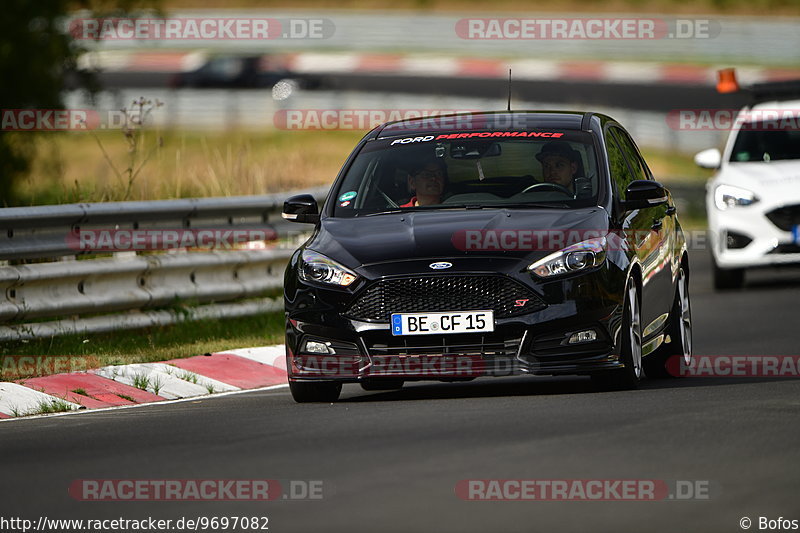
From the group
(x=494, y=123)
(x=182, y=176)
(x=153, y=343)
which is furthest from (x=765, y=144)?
(x=153, y=343)

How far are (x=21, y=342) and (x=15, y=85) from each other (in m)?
13.5

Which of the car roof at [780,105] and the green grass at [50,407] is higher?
the car roof at [780,105]

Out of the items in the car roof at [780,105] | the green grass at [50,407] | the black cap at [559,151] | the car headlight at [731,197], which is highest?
the car roof at [780,105]

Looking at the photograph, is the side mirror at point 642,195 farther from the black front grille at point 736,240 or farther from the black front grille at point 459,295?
the black front grille at point 736,240

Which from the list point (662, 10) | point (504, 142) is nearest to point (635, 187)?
point (504, 142)

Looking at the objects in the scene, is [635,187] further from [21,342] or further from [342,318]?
[21,342]

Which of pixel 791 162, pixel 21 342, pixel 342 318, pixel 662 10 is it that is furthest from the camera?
pixel 662 10

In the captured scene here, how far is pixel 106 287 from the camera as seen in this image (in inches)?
501

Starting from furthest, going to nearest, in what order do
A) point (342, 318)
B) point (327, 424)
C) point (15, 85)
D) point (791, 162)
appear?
1. point (15, 85)
2. point (791, 162)
3. point (342, 318)
4. point (327, 424)
